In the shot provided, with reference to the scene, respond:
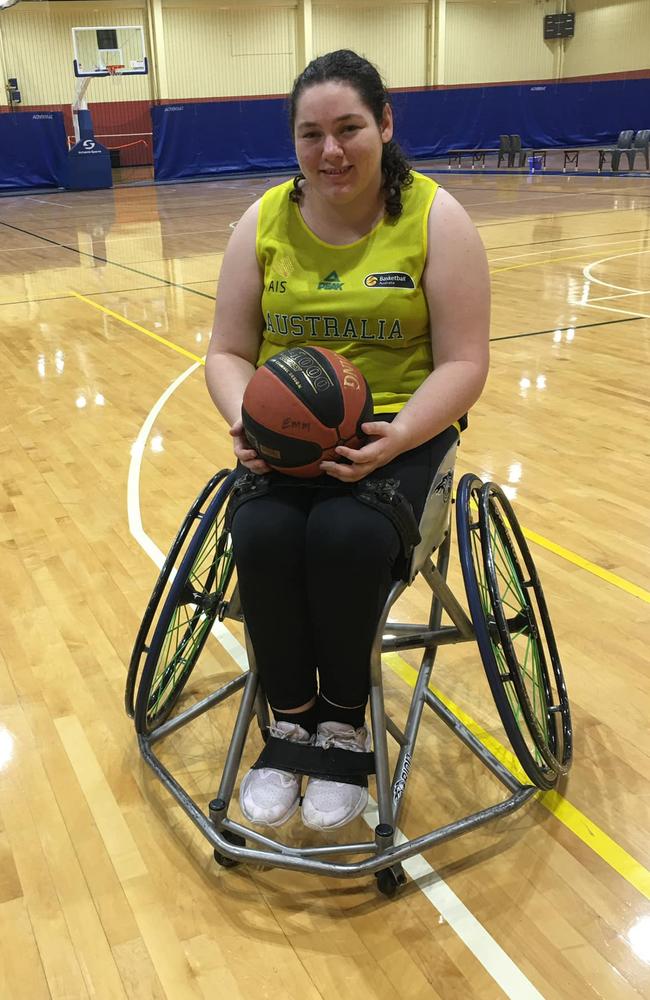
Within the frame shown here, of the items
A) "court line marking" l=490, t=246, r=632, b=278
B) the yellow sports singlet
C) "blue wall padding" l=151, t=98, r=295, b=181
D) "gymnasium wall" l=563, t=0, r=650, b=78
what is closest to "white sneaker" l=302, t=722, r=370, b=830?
the yellow sports singlet

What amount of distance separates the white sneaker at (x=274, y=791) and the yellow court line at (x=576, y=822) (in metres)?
0.47

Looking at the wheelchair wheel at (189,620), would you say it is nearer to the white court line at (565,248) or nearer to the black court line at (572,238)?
the white court line at (565,248)

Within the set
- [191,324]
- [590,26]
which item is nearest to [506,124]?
[590,26]

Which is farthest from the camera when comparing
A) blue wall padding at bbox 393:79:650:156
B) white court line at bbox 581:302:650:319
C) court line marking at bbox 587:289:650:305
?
blue wall padding at bbox 393:79:650:156

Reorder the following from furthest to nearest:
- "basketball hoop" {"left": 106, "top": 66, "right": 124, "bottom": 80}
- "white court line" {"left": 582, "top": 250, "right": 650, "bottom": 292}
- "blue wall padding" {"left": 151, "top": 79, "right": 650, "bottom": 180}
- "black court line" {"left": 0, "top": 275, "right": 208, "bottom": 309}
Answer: "blue wall padding" {"left": 151, "top": 79, "right": 650, "bottom": 180}, "basketball hoop" {"left": 106, "top": 66, "right": 124, "bottom": 80}, "black court line" {"left": 0, "top": 275, "right": 208, "bottom": 309}, "white court line" {"left": 582, "top": 250, "right": 650, "bottom": 292}

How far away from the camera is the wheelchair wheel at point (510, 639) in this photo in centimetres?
157

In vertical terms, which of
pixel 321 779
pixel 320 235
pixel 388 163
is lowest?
pixel 321 779

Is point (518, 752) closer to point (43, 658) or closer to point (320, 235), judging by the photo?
point (320, 235)

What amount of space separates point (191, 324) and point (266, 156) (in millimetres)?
14742

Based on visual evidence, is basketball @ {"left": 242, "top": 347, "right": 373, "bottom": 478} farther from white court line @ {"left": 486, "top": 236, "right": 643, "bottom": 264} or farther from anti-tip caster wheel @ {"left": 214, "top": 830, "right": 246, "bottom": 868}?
white court line @ {"left": 486, "top": 236, "right": 643, "bottom": 264}

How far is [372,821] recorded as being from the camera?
177 cm

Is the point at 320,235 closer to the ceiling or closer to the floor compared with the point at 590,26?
closer to the floor

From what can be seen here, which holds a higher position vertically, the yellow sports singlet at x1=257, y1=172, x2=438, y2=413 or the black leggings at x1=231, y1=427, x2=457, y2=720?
the yellow sports singlet at x1=257, y1=172, x2=438, y2=413

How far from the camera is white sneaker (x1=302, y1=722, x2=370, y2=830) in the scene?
64.3 inches
